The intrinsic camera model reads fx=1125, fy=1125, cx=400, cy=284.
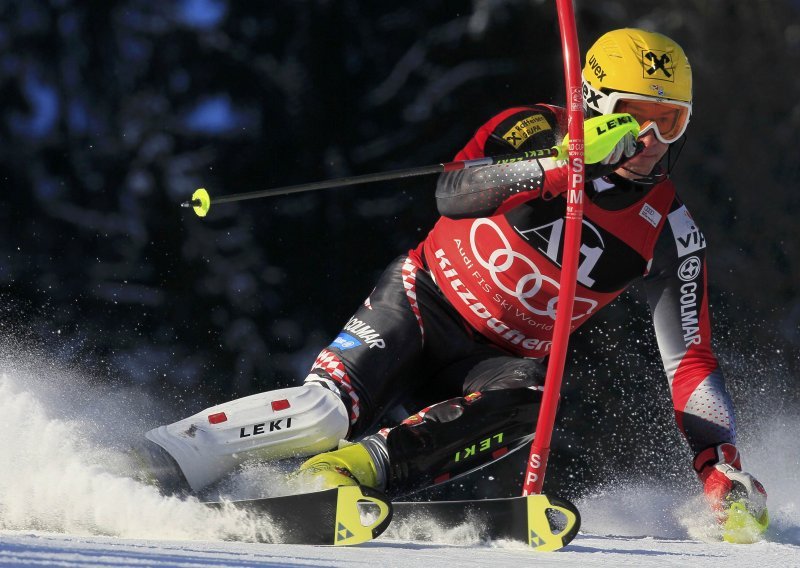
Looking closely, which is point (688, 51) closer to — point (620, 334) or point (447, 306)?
point (620, 334)

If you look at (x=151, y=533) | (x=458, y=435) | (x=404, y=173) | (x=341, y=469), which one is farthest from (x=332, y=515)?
(x=404, y=173)

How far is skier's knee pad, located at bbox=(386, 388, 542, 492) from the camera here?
2.57 meters

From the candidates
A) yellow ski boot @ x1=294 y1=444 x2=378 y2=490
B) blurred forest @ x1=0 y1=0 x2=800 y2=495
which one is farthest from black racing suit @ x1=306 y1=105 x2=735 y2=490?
blurred forest @ x1=0 y1=0 x2=800 y2=495

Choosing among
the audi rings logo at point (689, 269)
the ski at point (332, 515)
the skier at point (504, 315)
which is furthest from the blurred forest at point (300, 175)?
the ski at point (332, 515)

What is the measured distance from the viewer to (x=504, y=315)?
3.00m

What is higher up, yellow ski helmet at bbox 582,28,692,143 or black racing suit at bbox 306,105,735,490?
yellow ski helmet at bbox 582,28,692,143

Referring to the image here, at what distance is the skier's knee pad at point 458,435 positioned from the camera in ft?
8.44

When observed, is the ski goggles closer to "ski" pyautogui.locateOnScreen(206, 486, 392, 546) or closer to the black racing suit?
the black racing suit

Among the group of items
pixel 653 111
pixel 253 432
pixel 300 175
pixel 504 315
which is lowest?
pixel 253 432

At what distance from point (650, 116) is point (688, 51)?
1476 mm

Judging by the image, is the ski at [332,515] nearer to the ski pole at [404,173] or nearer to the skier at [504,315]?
the skier at [504,315]

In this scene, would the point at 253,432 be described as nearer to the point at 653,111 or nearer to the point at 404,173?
the point at 404,173

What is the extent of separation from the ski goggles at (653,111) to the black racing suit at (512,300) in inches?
5.9

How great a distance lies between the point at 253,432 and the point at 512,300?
0.78 meters
